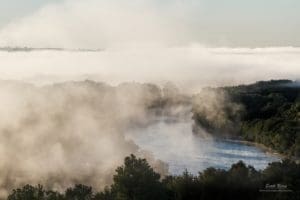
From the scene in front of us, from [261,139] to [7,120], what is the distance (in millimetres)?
55966

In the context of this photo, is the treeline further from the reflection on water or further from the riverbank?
the riverbank

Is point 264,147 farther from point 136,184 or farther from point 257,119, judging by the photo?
point 136,184

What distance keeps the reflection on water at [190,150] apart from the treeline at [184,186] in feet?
135

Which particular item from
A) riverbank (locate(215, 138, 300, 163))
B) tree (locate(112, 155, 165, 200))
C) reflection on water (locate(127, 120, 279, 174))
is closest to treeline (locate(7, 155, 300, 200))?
tree (locate(112, 155, 165, 200))

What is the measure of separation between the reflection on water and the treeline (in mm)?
41274

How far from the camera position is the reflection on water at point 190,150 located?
10872cm

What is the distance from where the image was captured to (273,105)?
6688 inches

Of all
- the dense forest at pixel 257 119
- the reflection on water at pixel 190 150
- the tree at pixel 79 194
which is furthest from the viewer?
the dense forest at pixel 257 119

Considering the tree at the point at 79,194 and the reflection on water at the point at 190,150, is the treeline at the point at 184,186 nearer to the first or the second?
the tree at the point at 79,194

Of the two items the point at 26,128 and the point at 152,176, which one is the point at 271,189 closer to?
the point at 152,176

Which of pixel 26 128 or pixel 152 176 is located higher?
pixel 26 128

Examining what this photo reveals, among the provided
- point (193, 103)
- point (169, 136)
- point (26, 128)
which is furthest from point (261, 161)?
point (193, 103)

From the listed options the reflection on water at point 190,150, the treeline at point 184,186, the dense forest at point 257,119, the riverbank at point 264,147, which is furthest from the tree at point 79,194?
the dense forest at point 257,119

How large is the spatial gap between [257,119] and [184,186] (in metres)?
104
